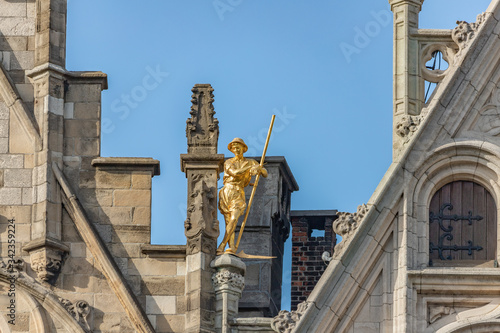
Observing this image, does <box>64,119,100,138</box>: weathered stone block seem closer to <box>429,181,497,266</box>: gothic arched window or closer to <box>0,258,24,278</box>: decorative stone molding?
<box>0,258,24,278</box>: decorative stone molding

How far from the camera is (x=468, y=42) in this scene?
38500 millimetres

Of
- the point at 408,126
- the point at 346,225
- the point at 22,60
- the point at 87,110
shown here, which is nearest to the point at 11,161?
the point at 87,110

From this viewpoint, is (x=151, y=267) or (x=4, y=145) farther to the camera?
(x=4, y=145)

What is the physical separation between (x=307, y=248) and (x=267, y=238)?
1819mm

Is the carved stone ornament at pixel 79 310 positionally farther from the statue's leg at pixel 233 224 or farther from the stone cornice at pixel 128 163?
the statue's leg at pixel 233 224

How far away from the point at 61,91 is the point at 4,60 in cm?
101

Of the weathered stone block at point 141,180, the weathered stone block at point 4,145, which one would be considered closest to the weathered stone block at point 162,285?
the weathered stone block at point 141,180

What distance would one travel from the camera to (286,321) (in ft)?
122

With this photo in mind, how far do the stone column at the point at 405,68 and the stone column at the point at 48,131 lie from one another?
486 cm

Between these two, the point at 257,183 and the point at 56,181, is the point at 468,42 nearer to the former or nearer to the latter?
the point at 257,183

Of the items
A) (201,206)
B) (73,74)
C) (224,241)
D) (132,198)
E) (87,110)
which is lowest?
(224,241)

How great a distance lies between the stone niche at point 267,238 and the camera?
39812 mm

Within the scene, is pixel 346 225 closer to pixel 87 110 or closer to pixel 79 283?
pixel 79 283

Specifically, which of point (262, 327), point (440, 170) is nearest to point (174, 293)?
point (262, 327)
